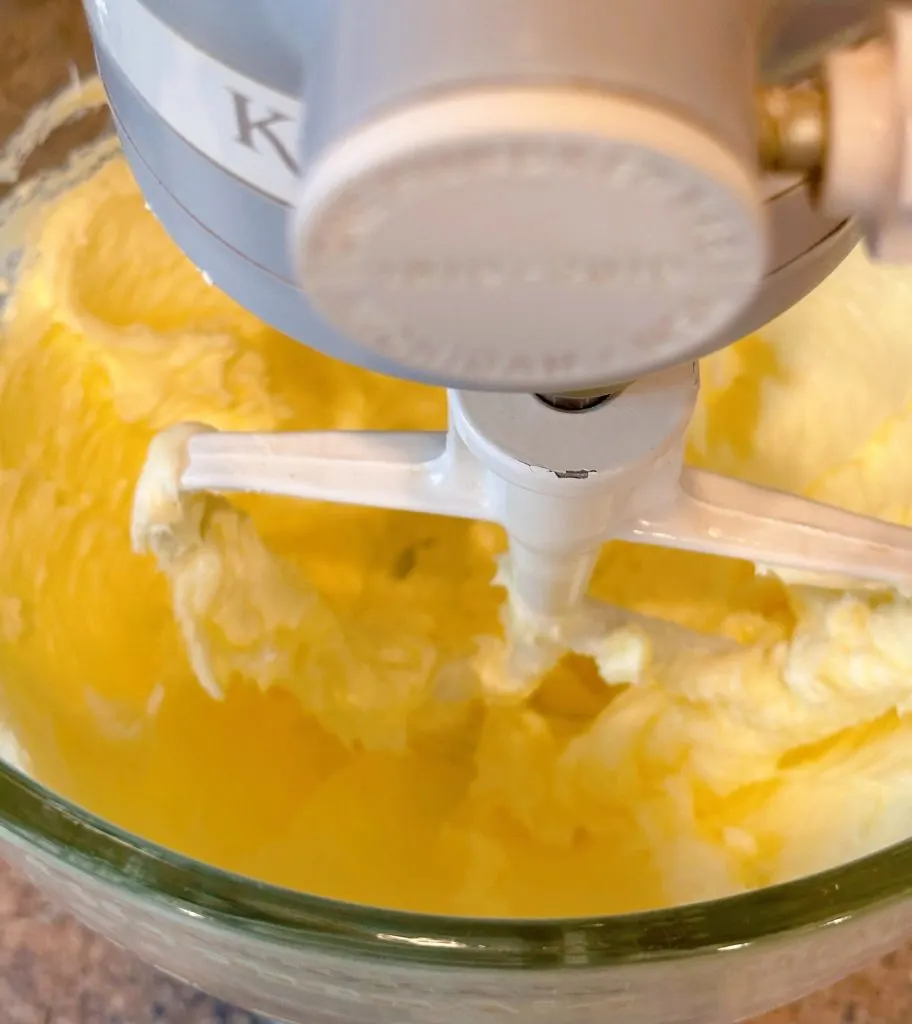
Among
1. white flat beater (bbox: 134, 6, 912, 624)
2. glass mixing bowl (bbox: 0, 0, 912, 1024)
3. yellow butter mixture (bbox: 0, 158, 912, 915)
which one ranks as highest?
white flat beater (bbox: 134, 6, 912, 624)

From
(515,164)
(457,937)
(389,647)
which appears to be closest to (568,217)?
(515,164)

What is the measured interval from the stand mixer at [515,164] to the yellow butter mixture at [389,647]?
215 millimetres

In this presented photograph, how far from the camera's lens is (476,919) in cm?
29

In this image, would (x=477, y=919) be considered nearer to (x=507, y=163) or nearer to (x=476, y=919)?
(x=476, y=919)

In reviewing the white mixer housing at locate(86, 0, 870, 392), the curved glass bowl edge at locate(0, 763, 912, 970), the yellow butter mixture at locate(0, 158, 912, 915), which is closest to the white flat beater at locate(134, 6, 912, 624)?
the white mixer housing at locate(86, 0, 870, 392)

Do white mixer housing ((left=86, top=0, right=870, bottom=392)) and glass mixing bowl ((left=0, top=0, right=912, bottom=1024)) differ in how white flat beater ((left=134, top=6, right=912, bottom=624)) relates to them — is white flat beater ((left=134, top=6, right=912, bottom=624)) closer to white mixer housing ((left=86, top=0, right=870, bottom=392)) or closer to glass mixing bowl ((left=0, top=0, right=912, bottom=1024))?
white mixer housing ((left=86, top=0, right=870, bottom=392))

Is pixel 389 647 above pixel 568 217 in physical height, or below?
below

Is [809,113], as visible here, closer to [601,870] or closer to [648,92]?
[648,92]

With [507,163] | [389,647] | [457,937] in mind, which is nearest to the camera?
[507,163]

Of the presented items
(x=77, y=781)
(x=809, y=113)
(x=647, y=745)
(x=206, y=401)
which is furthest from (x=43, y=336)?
(x=809, y=113)

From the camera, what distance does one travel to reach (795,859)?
443 millimetres

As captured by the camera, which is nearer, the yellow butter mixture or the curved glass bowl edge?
the curved glass bowl edge

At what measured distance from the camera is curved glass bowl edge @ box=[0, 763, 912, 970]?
0.28 m

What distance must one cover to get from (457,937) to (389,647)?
224 mm
